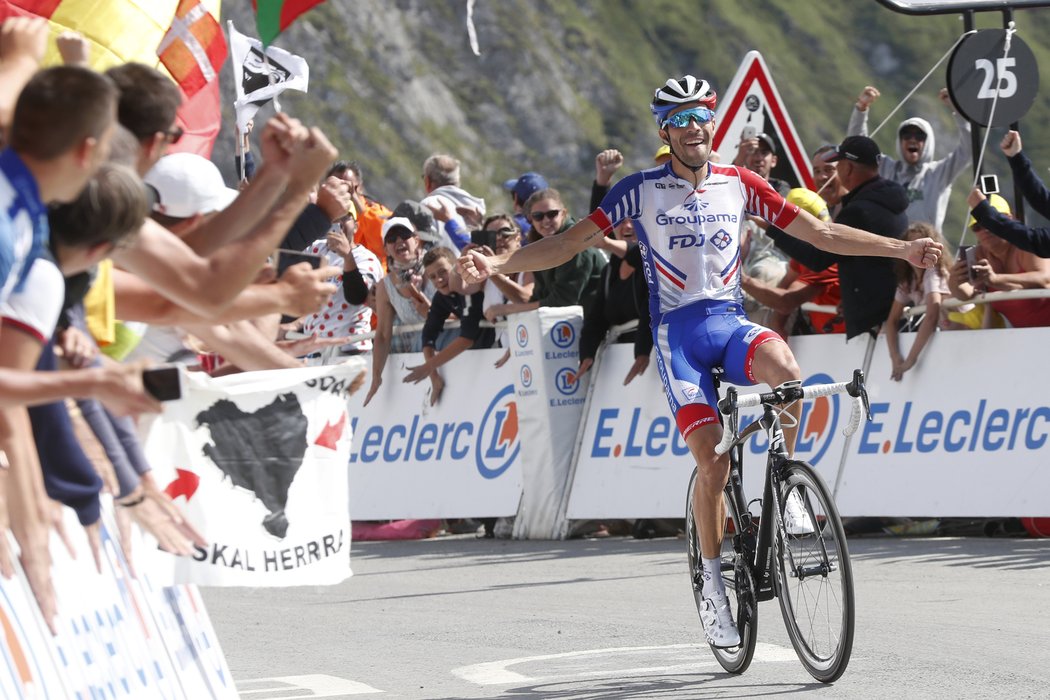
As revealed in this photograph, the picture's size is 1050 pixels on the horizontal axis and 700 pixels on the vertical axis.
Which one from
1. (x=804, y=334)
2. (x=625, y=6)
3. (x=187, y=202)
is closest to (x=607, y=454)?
(x=804, y=334)

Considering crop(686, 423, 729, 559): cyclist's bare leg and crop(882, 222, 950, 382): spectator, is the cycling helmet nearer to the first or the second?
crop(686, 423, 729, 559): cyclist's bare leg

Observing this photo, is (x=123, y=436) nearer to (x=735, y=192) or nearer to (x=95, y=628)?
(x=95, y=628)

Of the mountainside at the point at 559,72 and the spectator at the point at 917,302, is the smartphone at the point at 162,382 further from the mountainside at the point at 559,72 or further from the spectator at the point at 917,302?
the mountainside at the point at 559,72

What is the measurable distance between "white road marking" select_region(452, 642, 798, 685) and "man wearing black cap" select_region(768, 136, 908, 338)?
13.7 ft

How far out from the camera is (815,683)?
7.13 m

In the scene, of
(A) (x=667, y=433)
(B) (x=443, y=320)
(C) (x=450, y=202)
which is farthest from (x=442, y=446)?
(A) (x=667, y=433)

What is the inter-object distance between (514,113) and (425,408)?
451ft

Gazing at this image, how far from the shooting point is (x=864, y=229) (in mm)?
11734

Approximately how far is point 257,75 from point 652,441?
402 cm

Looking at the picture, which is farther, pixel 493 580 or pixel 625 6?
pixel 625 6

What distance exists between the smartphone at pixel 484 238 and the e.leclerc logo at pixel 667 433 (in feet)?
4.89

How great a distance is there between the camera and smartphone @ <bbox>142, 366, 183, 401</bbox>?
12.7ft

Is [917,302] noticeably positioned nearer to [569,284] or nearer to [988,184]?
[988,184]

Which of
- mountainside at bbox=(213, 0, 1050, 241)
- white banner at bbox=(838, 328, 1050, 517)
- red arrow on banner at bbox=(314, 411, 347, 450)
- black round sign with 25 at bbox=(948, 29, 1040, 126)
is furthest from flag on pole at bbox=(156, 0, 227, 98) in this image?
mountainside at bbox=(213, 0, 1050, 241)
